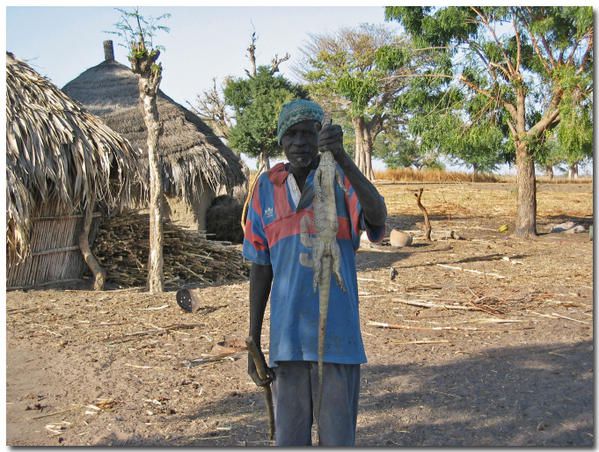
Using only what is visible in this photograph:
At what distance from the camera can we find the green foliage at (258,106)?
76.2ft

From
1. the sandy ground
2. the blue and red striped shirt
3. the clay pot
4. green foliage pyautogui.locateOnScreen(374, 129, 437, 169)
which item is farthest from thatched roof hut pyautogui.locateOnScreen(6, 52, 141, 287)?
green foliage pyautogui.locateOnScreen(374, 129, 437, 169)

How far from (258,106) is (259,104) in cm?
8

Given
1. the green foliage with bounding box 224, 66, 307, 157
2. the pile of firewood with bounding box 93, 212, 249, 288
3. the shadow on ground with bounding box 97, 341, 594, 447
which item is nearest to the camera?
the shadow on ground with bounding box 97, 341, 594, 447

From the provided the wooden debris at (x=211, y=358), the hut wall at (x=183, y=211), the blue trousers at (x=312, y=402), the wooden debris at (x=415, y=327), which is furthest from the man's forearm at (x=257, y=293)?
→ the hut wall at (x=183, y=211)

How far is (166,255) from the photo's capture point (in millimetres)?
9711

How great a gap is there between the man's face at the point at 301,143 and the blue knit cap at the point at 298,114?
0.02 m

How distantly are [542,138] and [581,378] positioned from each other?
32.5ft

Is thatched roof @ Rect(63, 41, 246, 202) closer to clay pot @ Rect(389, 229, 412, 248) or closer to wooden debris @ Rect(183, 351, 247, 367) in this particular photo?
clay pot @ Rect(389, 229, 412, 248)

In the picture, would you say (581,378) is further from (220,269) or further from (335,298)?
(220,269)

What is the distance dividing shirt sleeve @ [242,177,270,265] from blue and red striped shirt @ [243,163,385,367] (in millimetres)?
49

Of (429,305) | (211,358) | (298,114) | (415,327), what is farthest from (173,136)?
(298,114)

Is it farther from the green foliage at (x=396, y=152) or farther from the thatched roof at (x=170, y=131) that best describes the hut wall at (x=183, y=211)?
the green foliage at (x=396, y=152)

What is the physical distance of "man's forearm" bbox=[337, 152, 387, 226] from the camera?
231 cm

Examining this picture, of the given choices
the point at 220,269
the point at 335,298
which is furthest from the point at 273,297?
the point at 220,269
